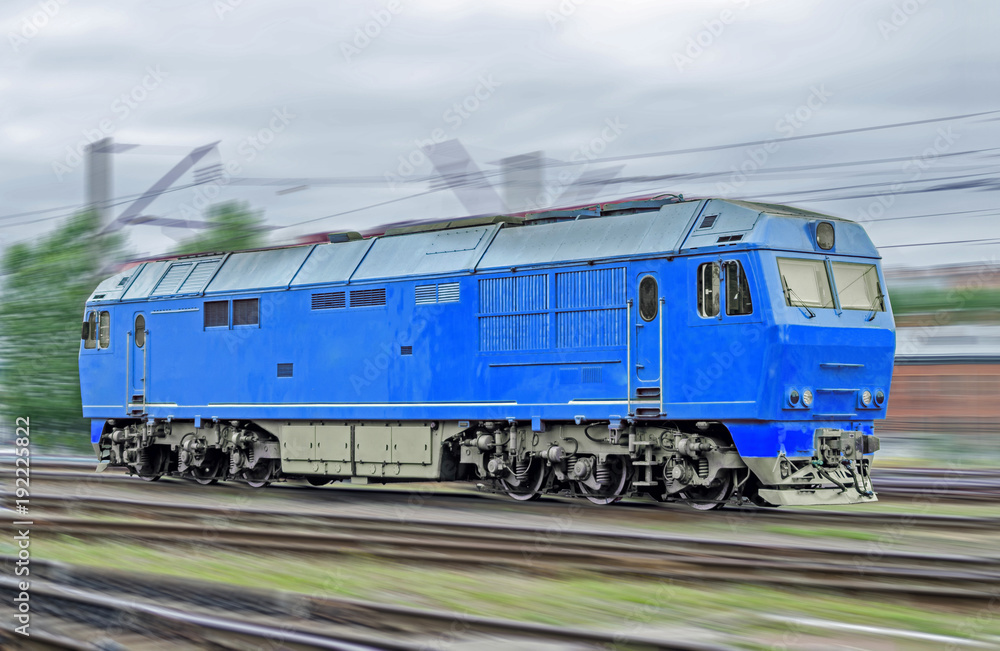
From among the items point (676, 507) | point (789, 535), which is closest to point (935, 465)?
point (676, 507)

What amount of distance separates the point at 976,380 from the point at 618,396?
2713 centimetres

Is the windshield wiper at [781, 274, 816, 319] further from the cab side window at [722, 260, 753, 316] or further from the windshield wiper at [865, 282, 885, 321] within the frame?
the windshield wiper at [865, 282, 885, 321]

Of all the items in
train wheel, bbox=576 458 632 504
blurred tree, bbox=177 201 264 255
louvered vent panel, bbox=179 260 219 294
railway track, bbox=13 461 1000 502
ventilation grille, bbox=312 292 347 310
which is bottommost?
railway track, bbox=13 461 1000 502

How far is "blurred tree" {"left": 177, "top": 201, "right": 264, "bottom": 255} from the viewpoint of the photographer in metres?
40.8

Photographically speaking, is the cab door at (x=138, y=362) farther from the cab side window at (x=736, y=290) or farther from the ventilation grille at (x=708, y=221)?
the cab side window at (x=736, y=290)

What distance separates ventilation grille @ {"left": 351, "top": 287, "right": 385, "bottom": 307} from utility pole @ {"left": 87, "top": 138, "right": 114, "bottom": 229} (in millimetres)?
17978

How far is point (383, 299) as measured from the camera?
711 inches

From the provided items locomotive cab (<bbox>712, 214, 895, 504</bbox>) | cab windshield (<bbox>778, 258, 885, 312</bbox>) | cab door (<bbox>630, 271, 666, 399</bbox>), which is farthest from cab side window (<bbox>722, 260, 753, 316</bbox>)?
cab door (<bbox>630, 271, 666, 399</bbox>)

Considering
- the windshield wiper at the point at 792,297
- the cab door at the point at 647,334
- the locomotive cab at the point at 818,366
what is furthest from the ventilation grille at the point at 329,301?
the windshield wiper at the point at 792,297

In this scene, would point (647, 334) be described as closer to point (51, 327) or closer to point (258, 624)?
point (258, 624)

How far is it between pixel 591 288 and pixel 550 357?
1158 millimetres

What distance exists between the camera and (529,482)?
16.9 metres

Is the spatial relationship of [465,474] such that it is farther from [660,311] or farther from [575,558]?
[575,558]

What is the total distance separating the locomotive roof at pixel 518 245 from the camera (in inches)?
576
